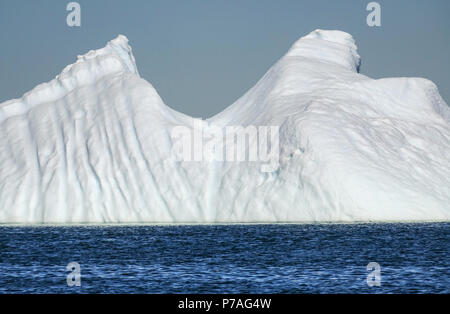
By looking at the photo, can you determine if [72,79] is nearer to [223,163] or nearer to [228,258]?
[223,163]

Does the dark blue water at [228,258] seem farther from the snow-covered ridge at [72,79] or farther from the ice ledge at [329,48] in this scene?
the ice ledge at [329,48]

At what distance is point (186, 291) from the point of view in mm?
37125

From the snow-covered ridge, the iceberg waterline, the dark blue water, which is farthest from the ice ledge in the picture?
the dark blue water

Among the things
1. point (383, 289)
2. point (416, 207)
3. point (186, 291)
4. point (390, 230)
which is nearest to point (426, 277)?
point (383, 289)

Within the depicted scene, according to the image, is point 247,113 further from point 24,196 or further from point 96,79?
point 24,196

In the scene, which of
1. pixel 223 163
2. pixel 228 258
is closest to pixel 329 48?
pixel 223 163

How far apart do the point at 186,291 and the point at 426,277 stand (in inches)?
443

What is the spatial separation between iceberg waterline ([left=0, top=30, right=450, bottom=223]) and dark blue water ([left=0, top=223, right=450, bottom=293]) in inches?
170

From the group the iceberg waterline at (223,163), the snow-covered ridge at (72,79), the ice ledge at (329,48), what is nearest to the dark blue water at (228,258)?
the iceberg waterline at (223,163)

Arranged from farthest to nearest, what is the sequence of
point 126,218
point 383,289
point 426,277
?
1. point 126,218
2. point 426,277
3. point 383,289

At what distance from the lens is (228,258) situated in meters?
50.7

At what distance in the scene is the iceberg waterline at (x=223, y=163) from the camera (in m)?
80.1

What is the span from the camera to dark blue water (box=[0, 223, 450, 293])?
127 feet
